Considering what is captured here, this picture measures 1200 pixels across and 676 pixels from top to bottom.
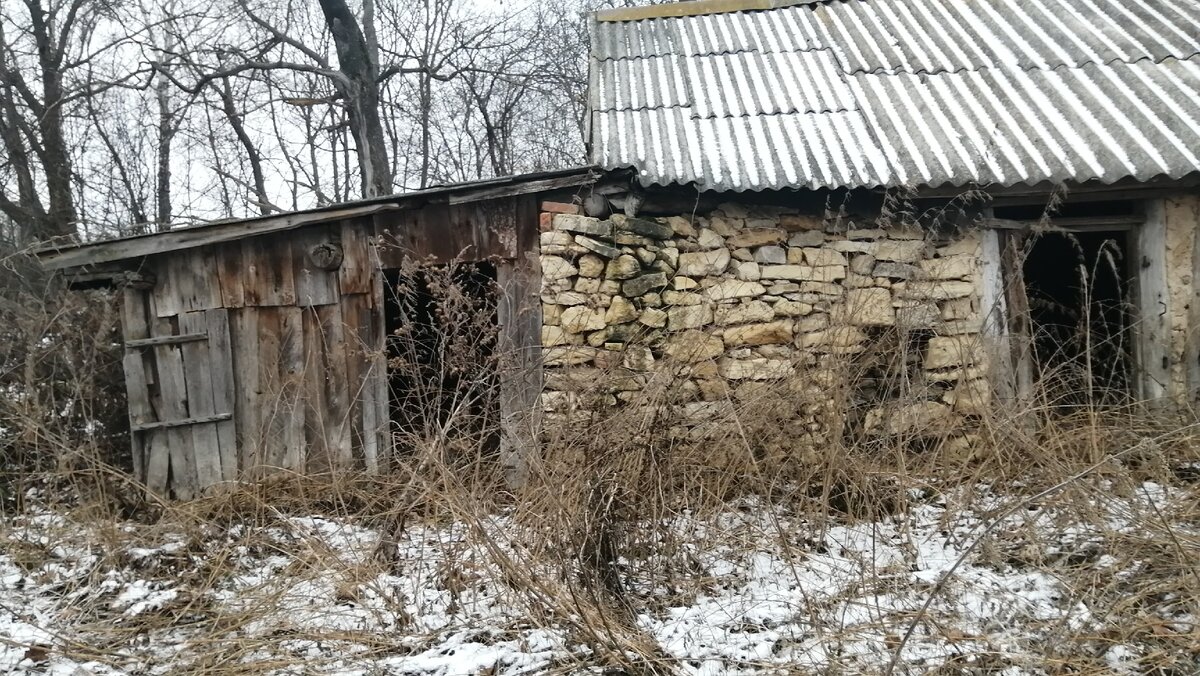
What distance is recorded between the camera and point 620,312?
169 inches

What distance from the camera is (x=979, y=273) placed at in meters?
4.45

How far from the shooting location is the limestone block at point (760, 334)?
4395 millimetres

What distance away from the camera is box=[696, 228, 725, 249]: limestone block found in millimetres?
4398

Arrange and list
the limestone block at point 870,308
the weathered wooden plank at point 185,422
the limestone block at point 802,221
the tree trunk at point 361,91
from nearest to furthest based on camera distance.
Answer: the limestone block at point 870,308 → the limestone block at point 802,221 → the weathered wooden plank at point 185,422 → the tree trunk at point 361,91

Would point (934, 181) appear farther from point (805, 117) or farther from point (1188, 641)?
point (1188, 641)

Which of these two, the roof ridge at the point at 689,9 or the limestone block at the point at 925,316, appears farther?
the roof ridge at the point at 689,9

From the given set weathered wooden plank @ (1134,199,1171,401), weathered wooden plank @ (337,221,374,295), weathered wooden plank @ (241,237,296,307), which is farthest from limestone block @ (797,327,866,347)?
weathered wooden plank @ (241,237,296,307)

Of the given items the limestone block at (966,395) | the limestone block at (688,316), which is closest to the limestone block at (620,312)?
the limestone block at (688,316)

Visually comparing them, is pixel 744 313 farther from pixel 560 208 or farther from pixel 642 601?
pixel 642 601

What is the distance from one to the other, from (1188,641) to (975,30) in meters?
5.59

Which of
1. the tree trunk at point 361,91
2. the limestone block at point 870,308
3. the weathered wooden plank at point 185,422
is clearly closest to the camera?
the limestone block at point 870,308

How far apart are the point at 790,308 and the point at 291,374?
3.62 meters

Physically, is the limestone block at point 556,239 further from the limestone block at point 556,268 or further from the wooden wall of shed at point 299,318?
the wooden wall of shed at point 299,318

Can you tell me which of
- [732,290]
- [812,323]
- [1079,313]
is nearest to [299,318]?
[732,290]
